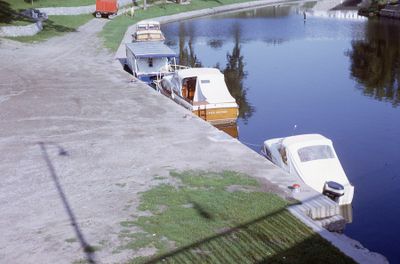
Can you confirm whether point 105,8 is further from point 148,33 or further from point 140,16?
point 148,33

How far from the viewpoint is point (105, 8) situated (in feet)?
233

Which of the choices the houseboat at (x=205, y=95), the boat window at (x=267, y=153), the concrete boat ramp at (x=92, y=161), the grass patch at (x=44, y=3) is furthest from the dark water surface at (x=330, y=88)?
the grass patch at (x=44, y=3)

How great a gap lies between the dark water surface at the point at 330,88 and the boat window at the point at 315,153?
2.03m

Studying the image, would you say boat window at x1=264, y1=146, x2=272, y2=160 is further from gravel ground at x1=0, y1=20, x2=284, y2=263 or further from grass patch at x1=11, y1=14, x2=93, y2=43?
grass patch at x1=11, y1=14, x2=93, y2=43

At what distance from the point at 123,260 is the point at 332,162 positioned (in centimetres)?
963

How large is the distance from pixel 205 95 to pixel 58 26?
37.0 metres

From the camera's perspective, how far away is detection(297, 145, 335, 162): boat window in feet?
63.8

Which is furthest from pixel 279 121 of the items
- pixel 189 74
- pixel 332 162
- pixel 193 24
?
pixel 193 24

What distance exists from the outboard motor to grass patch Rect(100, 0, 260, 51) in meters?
33.9

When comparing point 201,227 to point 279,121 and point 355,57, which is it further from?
point 355,57

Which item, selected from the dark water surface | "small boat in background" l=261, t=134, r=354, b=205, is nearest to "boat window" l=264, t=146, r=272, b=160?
"small boat in background" l=261, t=134, r=354, b=205

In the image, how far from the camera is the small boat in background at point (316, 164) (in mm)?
17891

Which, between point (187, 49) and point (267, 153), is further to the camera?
point (187, 49)

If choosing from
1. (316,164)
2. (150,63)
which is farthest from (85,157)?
(150,63)
